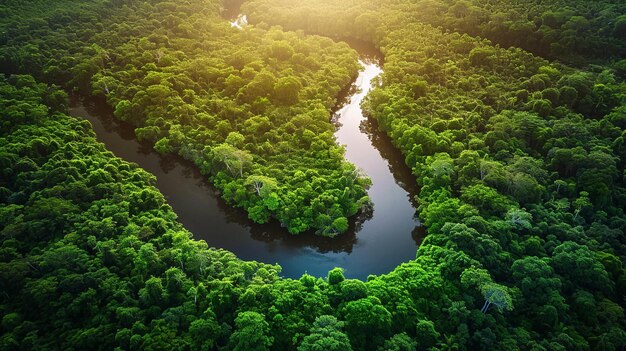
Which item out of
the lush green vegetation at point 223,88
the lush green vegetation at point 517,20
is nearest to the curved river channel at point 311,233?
the lush green vegetation at point 223,88

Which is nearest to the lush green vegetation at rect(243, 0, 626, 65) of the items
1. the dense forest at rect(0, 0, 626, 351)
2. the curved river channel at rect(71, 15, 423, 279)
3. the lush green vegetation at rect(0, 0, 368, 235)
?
the dense forest at rect(0, 0, 626, 351)

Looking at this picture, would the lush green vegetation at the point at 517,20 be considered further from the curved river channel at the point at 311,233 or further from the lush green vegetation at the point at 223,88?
the curved river channel at the point at 311,233

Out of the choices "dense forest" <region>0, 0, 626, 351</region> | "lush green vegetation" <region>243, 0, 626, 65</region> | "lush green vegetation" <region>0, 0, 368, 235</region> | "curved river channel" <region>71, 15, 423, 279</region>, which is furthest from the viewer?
"lush green vegetation" <region>243, 0, 626, 65</region>

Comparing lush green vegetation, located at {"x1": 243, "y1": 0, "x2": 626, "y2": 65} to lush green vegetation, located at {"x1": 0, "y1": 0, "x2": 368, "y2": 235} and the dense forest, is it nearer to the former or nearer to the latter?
the dense forest

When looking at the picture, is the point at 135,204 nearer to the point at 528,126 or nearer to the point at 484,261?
the point at 484,261

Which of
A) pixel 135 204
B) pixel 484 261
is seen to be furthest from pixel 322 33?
pixel 484 261
